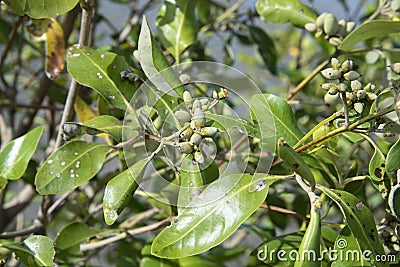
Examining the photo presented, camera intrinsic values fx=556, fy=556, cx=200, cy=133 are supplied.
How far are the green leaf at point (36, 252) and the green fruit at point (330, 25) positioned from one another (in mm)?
494

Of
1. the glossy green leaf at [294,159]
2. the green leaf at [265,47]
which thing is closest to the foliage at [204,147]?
the glossy green leaf at [294,159]

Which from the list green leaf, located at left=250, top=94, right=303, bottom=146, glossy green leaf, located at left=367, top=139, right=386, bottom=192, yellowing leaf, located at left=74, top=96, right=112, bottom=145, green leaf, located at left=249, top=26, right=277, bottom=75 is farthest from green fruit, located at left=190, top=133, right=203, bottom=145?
green leaf, located at left=249, top=26, right=277, bottom=75

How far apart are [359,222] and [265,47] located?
25.4 inches

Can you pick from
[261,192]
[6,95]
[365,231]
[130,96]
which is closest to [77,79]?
[130,96]

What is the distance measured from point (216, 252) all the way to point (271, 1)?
521 mm

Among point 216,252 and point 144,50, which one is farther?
point 216,252

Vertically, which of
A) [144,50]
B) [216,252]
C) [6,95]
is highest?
[144,50]

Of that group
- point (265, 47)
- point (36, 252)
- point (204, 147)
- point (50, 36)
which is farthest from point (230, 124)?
point (265, 47)

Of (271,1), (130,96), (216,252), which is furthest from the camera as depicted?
(216,252)

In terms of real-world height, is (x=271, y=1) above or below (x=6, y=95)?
above

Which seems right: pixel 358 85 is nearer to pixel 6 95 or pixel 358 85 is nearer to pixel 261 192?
pixel 261 192

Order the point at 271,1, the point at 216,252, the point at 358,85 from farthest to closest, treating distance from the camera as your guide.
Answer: the point at 216,252 → the point at 271,1 → the point at 358,85

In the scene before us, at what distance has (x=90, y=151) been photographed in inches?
26.9

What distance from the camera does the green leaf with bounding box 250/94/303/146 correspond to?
2.12 ft
